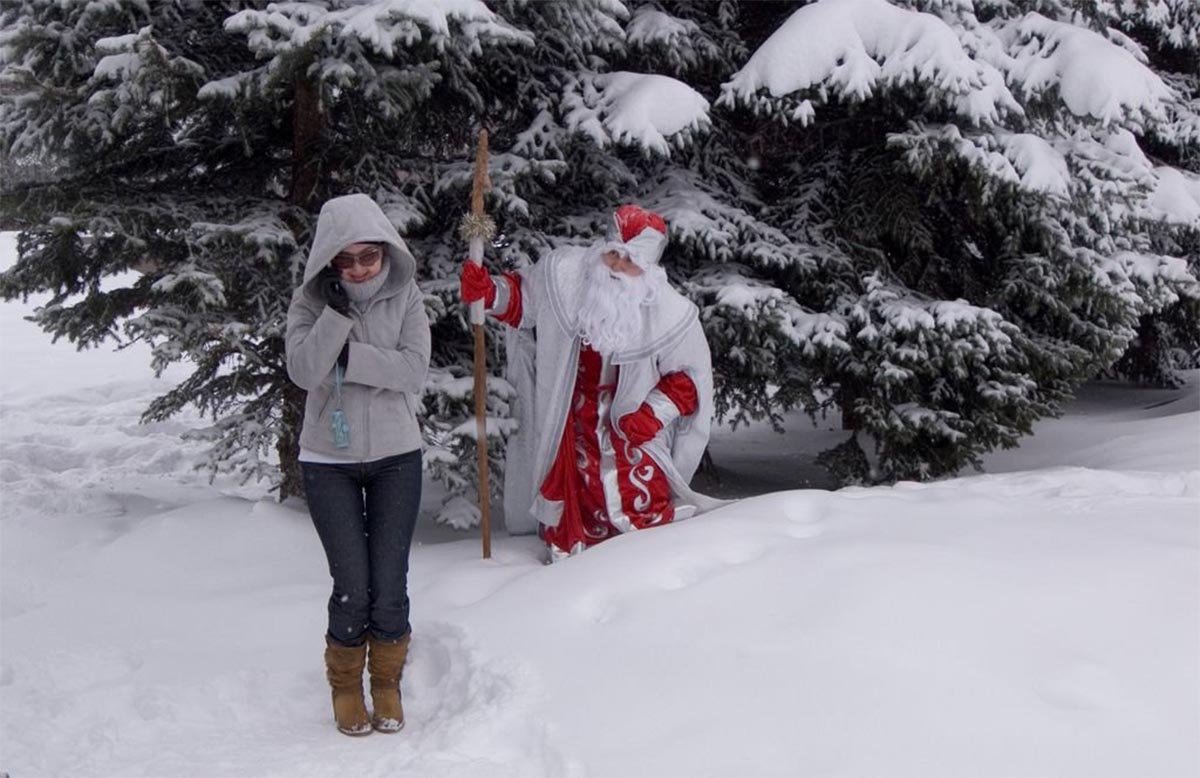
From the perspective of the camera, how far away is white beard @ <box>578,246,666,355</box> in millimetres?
4906

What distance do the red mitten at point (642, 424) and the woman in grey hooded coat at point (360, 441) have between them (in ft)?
5.36

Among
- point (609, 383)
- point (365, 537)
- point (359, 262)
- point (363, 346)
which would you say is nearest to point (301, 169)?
point (609, 383)

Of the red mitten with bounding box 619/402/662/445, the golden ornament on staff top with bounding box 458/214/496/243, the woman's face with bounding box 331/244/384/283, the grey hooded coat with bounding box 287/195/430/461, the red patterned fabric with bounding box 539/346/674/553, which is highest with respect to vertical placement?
the golden ornament on staff top with bounding box 458/214/496/243

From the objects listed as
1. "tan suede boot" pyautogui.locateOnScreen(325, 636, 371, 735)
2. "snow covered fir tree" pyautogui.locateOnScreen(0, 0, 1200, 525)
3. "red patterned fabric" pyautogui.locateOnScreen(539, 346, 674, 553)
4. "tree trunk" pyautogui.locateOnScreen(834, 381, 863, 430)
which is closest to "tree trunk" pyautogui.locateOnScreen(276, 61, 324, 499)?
"snow covered fir tree" pyautogui.locateOnScreen(0, 0, 1200, 525)

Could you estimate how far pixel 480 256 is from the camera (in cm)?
479

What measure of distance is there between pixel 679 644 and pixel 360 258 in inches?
70.2

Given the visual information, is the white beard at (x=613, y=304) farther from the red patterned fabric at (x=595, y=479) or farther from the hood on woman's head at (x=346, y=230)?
the hood on woman's head at (x=346, y=230)

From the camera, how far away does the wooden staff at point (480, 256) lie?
Result: 470 centimetres

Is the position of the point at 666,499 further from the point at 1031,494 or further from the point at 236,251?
the point at 236,251

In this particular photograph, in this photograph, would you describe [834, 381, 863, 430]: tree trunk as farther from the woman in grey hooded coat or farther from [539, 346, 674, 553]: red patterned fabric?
the woman in grey hooded coat

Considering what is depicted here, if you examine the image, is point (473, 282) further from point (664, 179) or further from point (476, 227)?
point (664, 179)

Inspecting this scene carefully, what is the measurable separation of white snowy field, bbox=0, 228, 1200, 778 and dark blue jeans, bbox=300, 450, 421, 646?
396 mm

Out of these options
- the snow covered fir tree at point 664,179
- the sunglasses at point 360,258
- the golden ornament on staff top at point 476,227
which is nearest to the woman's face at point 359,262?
the sunglasses at point 360,258

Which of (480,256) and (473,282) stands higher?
(480,256)
